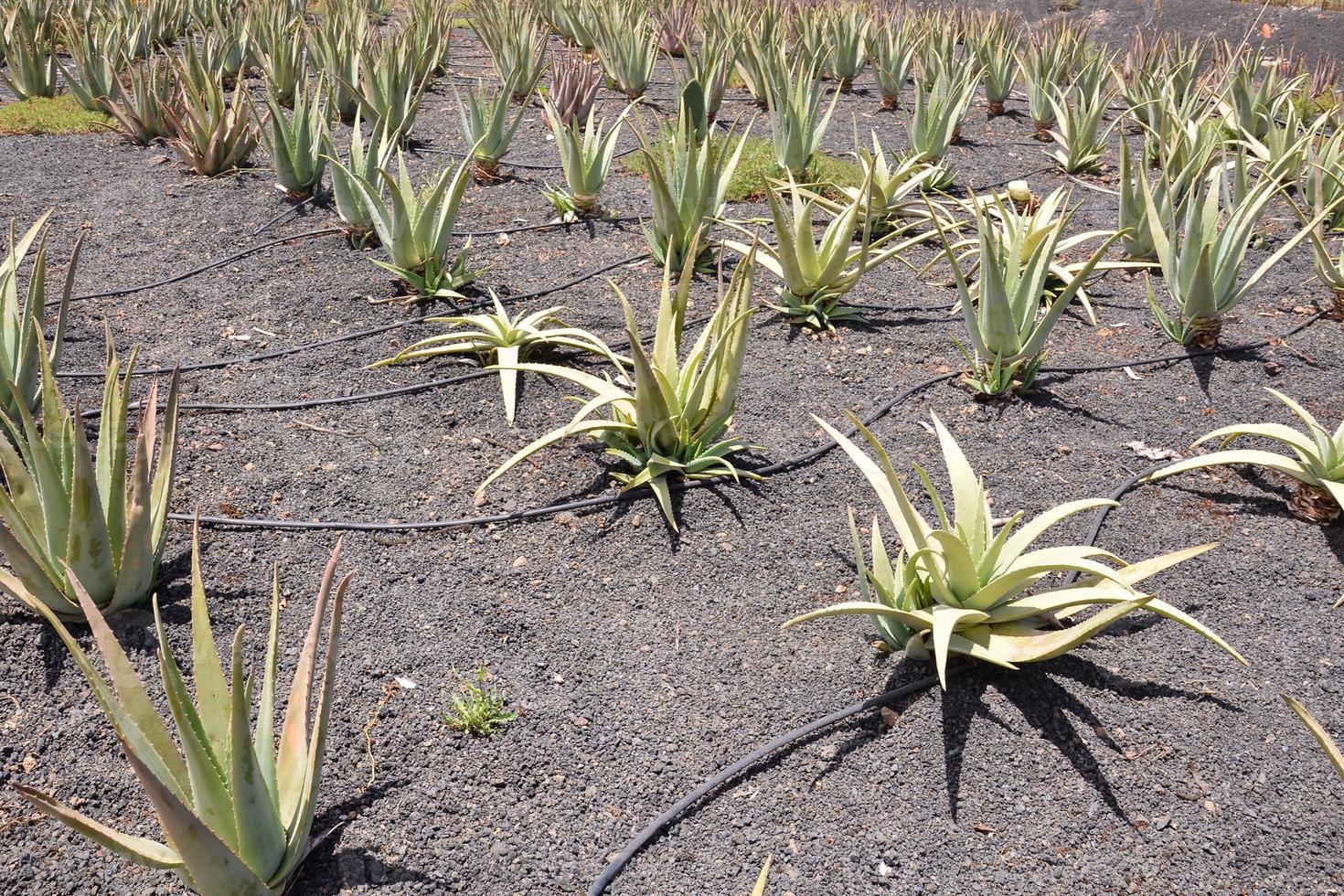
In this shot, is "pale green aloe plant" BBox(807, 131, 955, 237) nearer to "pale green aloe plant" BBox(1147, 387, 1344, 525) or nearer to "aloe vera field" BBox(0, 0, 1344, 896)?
"aloe vera field" BBox(0, 0, 1344, 896)

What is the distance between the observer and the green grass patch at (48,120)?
5.20m

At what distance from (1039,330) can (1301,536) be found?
2.82ft

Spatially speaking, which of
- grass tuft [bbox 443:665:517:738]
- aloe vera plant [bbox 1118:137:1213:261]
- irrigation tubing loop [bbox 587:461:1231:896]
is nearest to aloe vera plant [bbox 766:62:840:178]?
A: aloe vera plant [bbox 1118:137:1213:261]

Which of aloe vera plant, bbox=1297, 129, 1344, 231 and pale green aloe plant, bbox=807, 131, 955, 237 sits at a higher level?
aloe vera plant, bbox=1297, 129, 1344, 231

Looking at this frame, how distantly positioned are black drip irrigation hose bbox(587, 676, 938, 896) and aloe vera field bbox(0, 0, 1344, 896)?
10mm

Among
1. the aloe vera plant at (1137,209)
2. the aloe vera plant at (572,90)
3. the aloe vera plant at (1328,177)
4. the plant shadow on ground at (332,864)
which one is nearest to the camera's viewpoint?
the plant shadow on ground at (332,864)

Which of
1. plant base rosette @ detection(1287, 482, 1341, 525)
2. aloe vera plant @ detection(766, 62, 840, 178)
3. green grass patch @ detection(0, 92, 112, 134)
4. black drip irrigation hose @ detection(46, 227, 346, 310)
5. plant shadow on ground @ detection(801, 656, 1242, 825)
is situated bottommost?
green grass patch @ detection(0, 92, 112, 134)

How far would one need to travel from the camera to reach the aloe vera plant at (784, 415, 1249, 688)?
70.3 inches

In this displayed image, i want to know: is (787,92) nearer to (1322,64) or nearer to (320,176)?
(320,176)

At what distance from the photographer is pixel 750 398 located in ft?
9.59

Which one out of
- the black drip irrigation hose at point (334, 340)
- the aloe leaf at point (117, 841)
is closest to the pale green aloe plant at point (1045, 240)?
the black drip irrigation hose at point (334, 340)

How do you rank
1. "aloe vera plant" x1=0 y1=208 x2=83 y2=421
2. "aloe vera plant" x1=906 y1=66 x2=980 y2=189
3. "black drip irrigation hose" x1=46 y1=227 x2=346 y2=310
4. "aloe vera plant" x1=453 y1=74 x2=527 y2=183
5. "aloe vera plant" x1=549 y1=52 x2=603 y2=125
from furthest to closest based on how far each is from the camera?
"aloe vera plant" x1=549 y1=52 x2=603 y2=125, "aloe vera plant" x1=906 y1=66 x2=980 y2=189, "aloe vera plant" x1=453 y1=74 x2=527 y2=183, "black drip irrigation hose" x1=46 y1=227 x2=346 y2=310, "aloe vera plant" x1=0 y1=208 x2=83 y2=421

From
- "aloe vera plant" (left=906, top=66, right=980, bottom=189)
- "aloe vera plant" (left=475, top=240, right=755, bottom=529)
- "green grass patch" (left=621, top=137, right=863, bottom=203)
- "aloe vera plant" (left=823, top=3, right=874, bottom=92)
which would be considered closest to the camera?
"aloe vera plant" (left=475, top=240, right=755, bottom=529)

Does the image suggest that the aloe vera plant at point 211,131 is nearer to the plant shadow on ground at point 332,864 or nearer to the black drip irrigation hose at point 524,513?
the black drip irrigation hose at point 524,513
